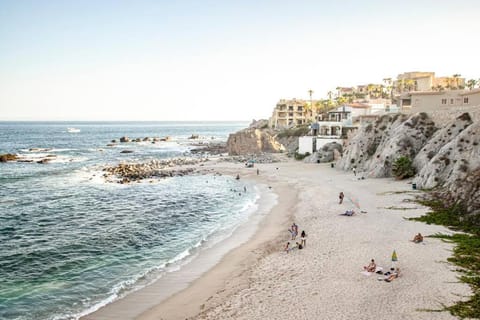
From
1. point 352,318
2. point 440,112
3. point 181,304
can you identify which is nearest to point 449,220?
point 352,318

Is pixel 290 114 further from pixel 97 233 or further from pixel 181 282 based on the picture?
pixel 181 282

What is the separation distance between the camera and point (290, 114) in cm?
14088

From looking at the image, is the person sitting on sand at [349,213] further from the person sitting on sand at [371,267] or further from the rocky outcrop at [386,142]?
the rocky outcrop at [386,142]

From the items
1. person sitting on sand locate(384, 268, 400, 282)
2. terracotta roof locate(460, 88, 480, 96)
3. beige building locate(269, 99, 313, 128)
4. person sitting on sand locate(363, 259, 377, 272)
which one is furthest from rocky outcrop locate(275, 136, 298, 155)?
person sitting on sand locate(384, 268, 400, 282)

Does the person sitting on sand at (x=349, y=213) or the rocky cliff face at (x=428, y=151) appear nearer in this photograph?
the person sitting on sand at (x=349, y=213)

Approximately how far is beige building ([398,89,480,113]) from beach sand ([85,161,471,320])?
83.2 ft

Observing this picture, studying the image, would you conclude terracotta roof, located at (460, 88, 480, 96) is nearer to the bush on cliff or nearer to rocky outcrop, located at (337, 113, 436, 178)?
rocky outcrop, located at (337, 113, 436, 178)

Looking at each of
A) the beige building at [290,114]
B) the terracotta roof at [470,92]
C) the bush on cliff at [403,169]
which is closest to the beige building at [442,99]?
the terracotta roof at [470,92]

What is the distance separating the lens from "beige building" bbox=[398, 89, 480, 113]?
2048 inches

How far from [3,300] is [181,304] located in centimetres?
971

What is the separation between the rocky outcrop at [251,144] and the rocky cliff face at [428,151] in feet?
107

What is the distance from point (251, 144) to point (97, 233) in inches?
2480

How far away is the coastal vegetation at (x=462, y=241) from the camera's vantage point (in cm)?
1727

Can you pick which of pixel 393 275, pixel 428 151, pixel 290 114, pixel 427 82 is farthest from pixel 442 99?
pixel 290 114
